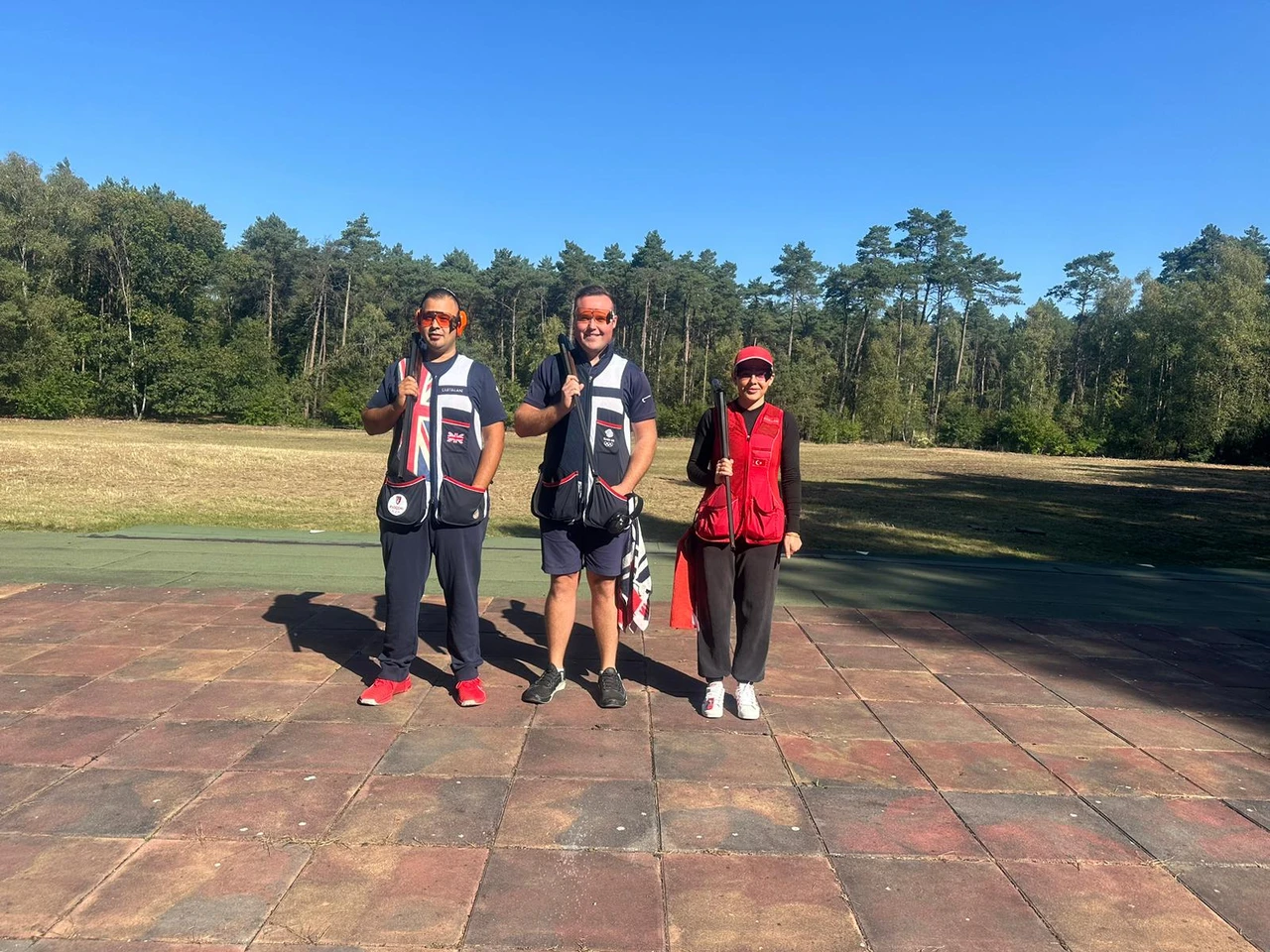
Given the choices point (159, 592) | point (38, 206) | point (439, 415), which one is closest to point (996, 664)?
point (439, 415)

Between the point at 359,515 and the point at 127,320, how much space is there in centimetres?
4847

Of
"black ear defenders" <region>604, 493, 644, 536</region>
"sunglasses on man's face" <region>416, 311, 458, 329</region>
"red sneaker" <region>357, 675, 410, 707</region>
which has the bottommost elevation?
"red sneaker" <region>357, 675, 410, 707</region>

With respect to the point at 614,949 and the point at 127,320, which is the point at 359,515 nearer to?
the point at 614,949

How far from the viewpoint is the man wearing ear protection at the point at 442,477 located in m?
3.73

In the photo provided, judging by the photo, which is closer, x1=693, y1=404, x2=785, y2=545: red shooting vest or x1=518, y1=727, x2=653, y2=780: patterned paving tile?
x1=518, y1=727, x2=653, y2=780: patterned paving tile

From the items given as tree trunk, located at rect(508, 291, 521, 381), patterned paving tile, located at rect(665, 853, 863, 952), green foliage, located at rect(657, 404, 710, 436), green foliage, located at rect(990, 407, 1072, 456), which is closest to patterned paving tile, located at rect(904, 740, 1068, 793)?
patterned paving tile, located at rect(665, 853, 863, 952)

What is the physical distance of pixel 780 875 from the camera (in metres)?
2.48

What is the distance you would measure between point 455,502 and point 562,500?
44 centimetres

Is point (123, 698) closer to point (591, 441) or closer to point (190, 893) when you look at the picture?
point (190, 893)

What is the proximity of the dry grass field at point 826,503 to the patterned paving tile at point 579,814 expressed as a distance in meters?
7.29

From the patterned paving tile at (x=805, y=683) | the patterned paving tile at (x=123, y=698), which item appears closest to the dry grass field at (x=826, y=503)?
the patterned paving tile at (x=805, y=683)

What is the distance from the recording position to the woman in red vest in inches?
148

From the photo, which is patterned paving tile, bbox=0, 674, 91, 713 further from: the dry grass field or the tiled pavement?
the dry grass field

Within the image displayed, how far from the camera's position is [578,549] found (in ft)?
12.8
